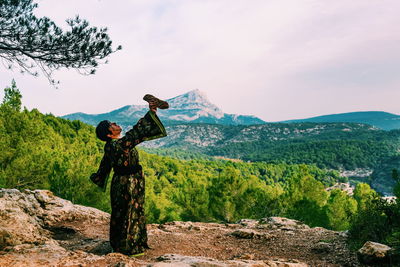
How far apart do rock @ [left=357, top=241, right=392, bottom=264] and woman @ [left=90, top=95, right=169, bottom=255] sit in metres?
4.07

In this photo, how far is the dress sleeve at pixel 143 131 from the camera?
5340 millimetres

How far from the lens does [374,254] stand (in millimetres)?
4531

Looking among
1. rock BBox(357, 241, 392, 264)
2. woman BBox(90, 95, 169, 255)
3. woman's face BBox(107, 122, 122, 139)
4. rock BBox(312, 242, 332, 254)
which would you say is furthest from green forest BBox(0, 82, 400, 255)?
woman's face BBox(107, 122, 122, 139)

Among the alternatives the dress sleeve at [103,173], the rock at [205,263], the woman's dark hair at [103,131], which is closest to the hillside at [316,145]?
the dress sleeve at [103,173]

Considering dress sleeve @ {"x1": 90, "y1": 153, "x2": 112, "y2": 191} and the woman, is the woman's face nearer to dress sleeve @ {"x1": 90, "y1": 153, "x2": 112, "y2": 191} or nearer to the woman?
the woman

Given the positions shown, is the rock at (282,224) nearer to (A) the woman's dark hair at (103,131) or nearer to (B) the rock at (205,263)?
(B) the rock at (205,263)

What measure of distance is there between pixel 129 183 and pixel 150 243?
181 cm

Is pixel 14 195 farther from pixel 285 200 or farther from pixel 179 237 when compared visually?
pixel 285 200

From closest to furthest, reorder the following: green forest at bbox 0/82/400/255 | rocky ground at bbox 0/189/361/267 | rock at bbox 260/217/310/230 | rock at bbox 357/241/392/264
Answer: rocky ground at bbox 0/189/361/267
rock at bbox 357/241/392/264
rock at bbox 260/217/310/230
green forest at bbox 0/82/400/255

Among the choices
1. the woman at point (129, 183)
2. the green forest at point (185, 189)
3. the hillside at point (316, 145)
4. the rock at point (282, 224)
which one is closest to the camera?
the woman at point (129, 183)

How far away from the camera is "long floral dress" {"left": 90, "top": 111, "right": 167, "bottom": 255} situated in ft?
17.4

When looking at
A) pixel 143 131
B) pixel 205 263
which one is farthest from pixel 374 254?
pixel 143 131

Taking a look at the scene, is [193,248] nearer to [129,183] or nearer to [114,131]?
[129,183]

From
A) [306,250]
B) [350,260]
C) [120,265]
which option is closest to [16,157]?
[120,265]
